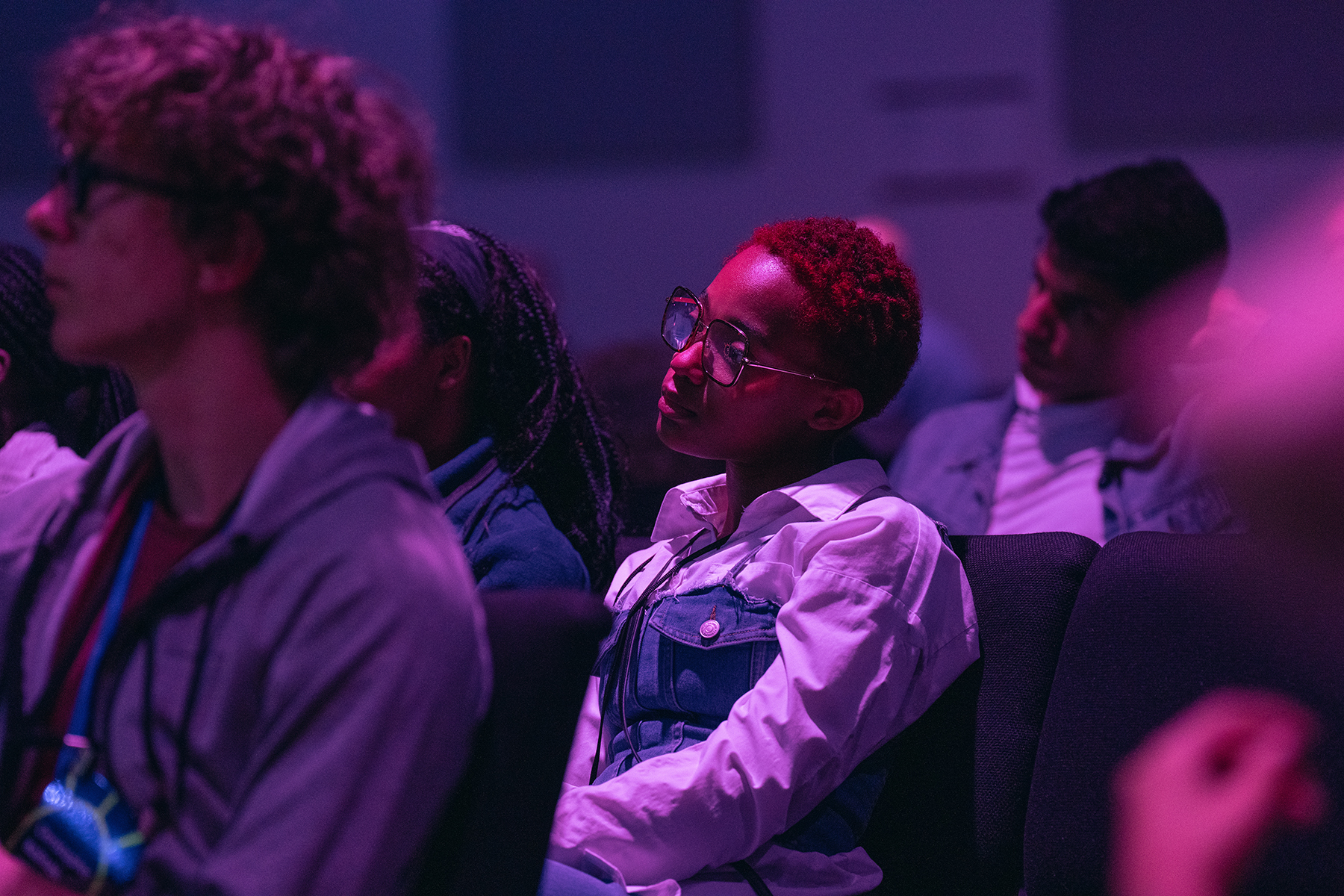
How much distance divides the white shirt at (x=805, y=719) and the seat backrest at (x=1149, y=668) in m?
0.15

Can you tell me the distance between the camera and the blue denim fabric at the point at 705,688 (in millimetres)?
1441

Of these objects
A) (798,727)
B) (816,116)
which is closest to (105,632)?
(798,727)

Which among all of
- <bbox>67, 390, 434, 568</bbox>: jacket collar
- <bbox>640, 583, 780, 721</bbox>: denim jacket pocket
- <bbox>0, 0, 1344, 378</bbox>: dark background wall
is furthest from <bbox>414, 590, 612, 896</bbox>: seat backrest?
<bbox>0, 0, 1344, 378</bbox>: dark background wall

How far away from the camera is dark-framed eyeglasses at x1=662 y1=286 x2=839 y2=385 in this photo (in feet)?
5.50

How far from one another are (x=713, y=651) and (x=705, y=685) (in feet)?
0.14

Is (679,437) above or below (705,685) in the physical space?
above

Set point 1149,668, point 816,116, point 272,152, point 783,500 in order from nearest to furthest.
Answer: point 272,152, point 1149,668, point 783,500, point 816,116

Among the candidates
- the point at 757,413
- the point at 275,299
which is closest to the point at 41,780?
the point at 275,299

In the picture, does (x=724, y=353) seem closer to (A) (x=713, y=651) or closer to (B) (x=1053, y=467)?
(A) (x=713, y=651)

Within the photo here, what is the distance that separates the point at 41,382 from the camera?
1957mm

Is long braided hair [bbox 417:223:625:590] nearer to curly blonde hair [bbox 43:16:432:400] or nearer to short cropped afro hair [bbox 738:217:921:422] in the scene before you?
short cropped afro hair [bbox 738:217:921:422]

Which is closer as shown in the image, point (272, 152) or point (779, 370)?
point (272, 152)

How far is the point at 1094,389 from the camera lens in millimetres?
2459

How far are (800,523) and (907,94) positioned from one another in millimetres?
4083
